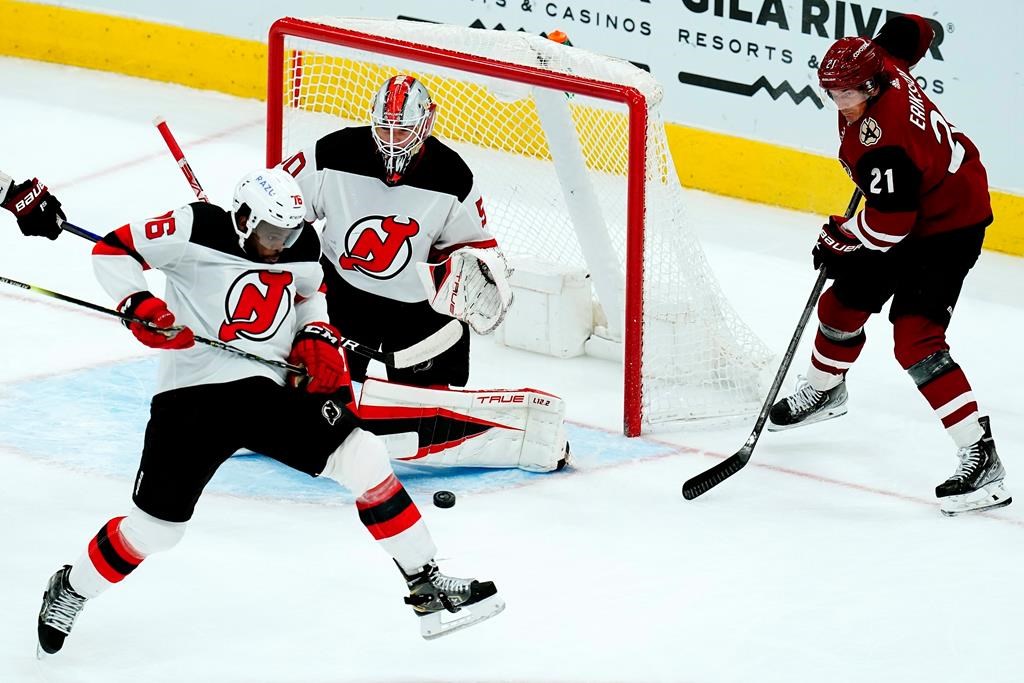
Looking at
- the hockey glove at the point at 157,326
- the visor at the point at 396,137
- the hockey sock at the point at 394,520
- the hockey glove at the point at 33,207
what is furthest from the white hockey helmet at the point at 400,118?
the hockey sock at the point at 394,520

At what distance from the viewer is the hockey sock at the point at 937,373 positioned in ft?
12.1

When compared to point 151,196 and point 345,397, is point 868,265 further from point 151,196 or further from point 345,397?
point 151,196

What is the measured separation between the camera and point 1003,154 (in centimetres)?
531

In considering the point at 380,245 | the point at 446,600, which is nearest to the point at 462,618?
the point at 446,600

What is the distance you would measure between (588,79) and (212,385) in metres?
1.44

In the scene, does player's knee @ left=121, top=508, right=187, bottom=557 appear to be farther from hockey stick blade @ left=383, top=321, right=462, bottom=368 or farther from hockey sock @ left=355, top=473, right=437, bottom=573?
hockey stick blade @ left=383, top=321, right=462, bottom=368

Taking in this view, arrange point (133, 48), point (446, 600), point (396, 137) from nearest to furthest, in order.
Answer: point (446, 600) → point (396, 137) → point (133, 48)

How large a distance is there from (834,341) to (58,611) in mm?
1992

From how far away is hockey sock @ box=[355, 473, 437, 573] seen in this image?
9.73 ft

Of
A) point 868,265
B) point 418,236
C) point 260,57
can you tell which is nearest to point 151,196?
point 260,57

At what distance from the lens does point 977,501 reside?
3.74 m

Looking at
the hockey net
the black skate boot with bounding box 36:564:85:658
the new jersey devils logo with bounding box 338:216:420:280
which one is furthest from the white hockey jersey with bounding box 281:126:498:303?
the black skate boot with bounding box 36:564:85:658

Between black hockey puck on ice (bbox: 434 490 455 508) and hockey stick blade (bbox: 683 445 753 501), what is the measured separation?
0.55 metres

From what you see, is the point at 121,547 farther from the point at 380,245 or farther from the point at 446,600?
the point at 380,245
